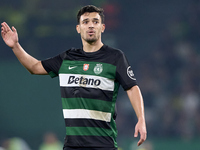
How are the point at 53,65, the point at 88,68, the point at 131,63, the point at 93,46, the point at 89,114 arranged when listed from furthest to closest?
the point at 131,63
the point at 53,65
the point at 93,46
the point at 88,68
the point at 89,114

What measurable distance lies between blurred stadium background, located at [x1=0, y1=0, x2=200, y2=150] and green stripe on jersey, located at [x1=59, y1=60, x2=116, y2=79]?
552 cm

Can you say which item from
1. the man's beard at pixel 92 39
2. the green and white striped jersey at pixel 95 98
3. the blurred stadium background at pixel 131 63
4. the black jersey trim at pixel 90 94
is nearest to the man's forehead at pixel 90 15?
the man's beard at pixel 92 39

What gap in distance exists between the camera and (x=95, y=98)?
149 inches

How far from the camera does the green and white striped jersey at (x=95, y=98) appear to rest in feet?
12.4

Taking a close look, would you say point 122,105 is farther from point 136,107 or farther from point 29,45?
point 136,107

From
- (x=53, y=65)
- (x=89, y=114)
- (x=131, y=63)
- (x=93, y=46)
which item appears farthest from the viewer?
(x=131, y=63)

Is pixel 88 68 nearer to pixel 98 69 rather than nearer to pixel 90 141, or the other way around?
pixel 98 69

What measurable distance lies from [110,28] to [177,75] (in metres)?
2.20

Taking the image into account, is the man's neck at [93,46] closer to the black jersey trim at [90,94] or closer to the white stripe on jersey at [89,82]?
the white stripe on jersey at [89,82]

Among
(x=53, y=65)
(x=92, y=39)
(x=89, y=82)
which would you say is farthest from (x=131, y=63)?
(x=89, y=82)

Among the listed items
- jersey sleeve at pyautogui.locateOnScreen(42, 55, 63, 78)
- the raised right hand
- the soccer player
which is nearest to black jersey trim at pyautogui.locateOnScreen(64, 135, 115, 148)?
the soccer player

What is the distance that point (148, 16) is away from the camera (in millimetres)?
12648

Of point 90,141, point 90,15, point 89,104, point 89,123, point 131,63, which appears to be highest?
point 90,15

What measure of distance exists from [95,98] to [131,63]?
303 inches
